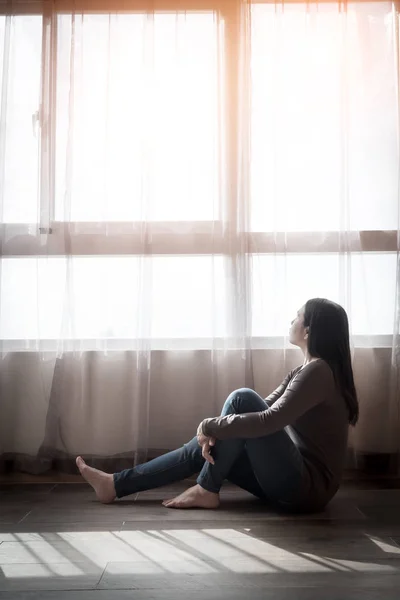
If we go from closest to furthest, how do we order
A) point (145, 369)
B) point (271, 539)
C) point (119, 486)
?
point (271, 539) → point (119, 486) → point (145, 369)

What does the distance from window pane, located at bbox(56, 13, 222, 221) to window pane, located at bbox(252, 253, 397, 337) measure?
41 cm

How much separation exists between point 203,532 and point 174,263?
4.25ft

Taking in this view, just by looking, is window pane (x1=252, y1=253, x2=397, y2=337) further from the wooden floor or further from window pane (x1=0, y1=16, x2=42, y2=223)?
window pane (x1=0, y1=16, x2=42, y2=223)

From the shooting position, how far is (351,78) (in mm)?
2859

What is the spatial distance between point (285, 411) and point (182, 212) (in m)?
1.23

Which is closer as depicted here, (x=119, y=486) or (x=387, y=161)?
(x=119, y=486)

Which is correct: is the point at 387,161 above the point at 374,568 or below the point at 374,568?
above

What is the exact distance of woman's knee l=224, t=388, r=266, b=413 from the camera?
212cm

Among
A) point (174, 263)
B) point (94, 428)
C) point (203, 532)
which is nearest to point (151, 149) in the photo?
point (174, 263)

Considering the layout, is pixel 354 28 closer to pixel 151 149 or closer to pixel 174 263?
pixel 151 149

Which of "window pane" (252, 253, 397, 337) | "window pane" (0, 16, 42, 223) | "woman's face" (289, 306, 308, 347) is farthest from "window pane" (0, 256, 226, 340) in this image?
"woman's face" (289, 306, 308, 347)

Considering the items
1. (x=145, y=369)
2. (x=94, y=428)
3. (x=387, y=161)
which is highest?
(x=387, y=161)

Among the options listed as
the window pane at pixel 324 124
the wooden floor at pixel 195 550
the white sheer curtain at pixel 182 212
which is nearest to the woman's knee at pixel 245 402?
the wooden floor at pixel 195 550

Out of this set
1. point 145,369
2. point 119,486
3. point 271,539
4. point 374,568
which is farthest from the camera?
point 145,369
